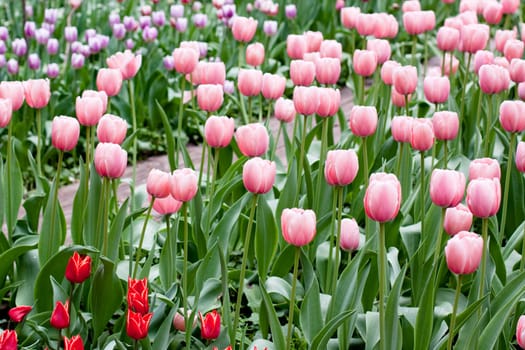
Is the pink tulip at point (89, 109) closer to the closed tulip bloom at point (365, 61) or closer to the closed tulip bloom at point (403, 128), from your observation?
the closed tulip bloom at point (403, 128)

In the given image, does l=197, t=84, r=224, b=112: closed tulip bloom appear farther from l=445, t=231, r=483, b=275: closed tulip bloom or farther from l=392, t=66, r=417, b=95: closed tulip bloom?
l=445, t=231, r=483, b=275: closed tulip bloom

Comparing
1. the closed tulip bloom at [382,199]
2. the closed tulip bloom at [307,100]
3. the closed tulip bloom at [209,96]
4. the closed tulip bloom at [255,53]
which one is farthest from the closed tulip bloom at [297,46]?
the closed tulip bloom at [382,199]

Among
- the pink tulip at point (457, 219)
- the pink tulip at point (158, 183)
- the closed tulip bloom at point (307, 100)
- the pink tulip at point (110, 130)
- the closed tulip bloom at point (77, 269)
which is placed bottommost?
the closed tulip bloom at point (77, 269)

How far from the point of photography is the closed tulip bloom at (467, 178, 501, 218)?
6.39 ft

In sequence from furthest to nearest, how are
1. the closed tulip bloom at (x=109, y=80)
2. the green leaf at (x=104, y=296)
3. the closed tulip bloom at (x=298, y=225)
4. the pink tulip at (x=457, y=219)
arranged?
the closed tulip bloom at (x=109, y=80)
the green leaf at (x=104, y=296)
the pink tulip at (x=457, y=219)
the closed tulip bloom at (x=298, y=225)

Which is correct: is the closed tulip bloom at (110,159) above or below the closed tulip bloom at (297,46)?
above

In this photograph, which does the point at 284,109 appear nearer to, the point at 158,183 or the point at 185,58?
the point at 185,58

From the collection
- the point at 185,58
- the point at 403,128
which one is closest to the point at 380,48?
the point at 185,58

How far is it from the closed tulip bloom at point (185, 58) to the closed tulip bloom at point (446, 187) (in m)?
1.33

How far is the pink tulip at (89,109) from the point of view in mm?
2502

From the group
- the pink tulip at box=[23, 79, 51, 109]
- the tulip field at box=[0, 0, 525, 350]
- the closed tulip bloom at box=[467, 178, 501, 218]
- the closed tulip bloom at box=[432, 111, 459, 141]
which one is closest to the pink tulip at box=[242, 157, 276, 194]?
the tulip field at box=[0, 0, 525, 350]

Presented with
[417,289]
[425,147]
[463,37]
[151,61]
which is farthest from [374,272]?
[151,61]

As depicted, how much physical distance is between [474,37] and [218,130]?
4.80 feet

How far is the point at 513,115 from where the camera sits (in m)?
2.53
